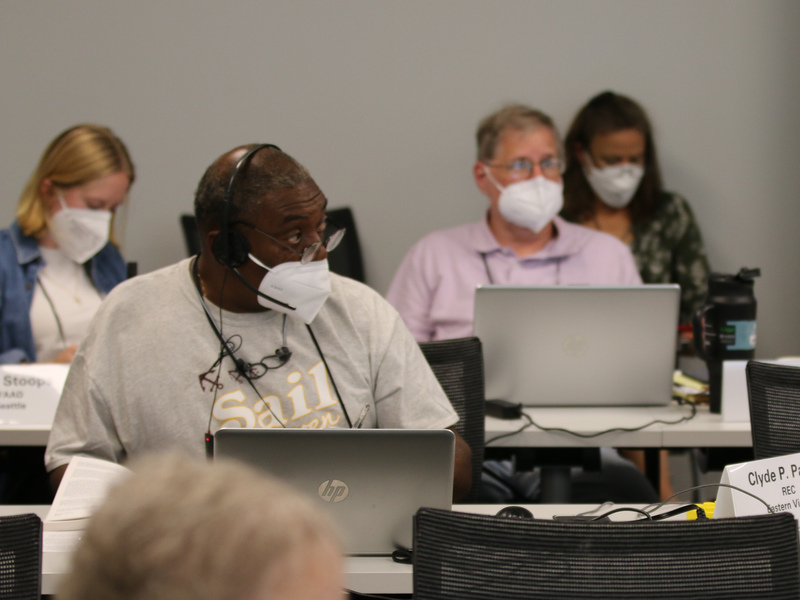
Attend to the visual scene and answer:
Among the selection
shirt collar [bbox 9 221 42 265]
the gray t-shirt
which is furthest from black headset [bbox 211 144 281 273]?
Result: shirt collar [bbox 9 221 42 265]

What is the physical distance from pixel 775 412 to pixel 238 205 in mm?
1111

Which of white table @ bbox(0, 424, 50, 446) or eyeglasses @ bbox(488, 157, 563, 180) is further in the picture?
eyeglasses @ bbox(488, 157, 563, 180)

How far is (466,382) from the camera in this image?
203 cm

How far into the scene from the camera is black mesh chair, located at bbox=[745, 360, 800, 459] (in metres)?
1.68

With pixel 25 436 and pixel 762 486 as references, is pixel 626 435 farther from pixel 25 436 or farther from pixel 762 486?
pixel 25 436

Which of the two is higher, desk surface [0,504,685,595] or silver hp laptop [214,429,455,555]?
silver hp laptop [214,429,455,555]

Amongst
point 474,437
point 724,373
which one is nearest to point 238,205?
point 474,437

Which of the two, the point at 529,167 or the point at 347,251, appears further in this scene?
the point at 347,251

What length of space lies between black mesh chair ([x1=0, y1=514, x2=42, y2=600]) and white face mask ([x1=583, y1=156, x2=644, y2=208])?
281cm

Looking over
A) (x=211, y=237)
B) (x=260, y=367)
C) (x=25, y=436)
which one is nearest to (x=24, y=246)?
(x=25, y=436)

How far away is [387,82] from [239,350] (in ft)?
7.57

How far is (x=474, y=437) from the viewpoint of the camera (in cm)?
202

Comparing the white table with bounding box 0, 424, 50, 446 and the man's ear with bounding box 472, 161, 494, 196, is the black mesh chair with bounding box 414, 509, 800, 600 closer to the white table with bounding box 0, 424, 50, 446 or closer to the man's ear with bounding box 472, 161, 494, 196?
the white table with bounding box 0, 424, 50, 446

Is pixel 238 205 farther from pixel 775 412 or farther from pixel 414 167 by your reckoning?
pixel 414 167
